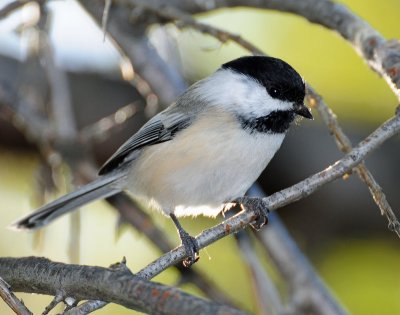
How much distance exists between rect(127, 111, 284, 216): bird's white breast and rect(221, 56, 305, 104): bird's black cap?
0.19 metres

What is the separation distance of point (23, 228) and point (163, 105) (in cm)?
98

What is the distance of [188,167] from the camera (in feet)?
9.96

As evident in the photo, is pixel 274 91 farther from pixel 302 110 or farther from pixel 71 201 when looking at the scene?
pixel 71 201

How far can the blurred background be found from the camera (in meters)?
4.01

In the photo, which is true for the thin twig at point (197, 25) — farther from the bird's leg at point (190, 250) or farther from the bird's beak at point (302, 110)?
the bird's leg at point (190, 250)

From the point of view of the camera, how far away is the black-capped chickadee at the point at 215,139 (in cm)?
297

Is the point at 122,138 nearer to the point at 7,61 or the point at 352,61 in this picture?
the point at 7,61

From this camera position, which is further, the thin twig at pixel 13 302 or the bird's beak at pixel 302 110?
the bird's beak at pixel 302 110

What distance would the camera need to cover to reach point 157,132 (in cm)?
329

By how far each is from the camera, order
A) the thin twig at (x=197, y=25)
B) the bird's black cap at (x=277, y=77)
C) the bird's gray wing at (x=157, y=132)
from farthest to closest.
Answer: the bird's gray wing at (x=157, y=132)
the bird's black cap at (x=277, y=77)
the thin twig at (x=197, y=25)

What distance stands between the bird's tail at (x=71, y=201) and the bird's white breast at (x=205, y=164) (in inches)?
11.6

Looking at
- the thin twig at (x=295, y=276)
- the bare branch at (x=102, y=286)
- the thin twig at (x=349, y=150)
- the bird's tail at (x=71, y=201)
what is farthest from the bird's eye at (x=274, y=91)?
the bare branch at (x=102, y=286)

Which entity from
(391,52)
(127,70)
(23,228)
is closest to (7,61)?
(127,70)

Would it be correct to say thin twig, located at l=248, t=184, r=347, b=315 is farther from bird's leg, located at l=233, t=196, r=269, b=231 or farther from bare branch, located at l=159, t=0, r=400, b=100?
bare branch, located at l=159, t=0, r=400, b=100
